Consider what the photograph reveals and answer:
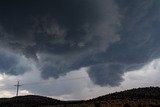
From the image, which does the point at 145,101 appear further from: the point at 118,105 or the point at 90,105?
the point at 90,105

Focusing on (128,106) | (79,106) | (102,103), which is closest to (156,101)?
(128,106)

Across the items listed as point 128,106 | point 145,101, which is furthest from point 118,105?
point 145,101

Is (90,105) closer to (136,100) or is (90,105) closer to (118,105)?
(118,105)

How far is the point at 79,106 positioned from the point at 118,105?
27166 millimetres

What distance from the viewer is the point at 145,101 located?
19488 centimetres

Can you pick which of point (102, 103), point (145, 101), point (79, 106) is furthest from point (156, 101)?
point (79, 106)

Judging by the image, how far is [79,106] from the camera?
198 meters

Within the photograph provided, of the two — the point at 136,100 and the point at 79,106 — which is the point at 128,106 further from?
the point at 79,106

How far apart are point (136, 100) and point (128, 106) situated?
37.0 feet

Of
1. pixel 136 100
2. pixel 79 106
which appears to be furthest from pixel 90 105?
pixel 136 100

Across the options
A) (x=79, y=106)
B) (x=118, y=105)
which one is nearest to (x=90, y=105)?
(x=79, y=106)

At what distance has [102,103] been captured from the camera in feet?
649

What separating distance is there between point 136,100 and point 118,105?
52.0 feet

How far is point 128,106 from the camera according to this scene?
191000 millimetres
